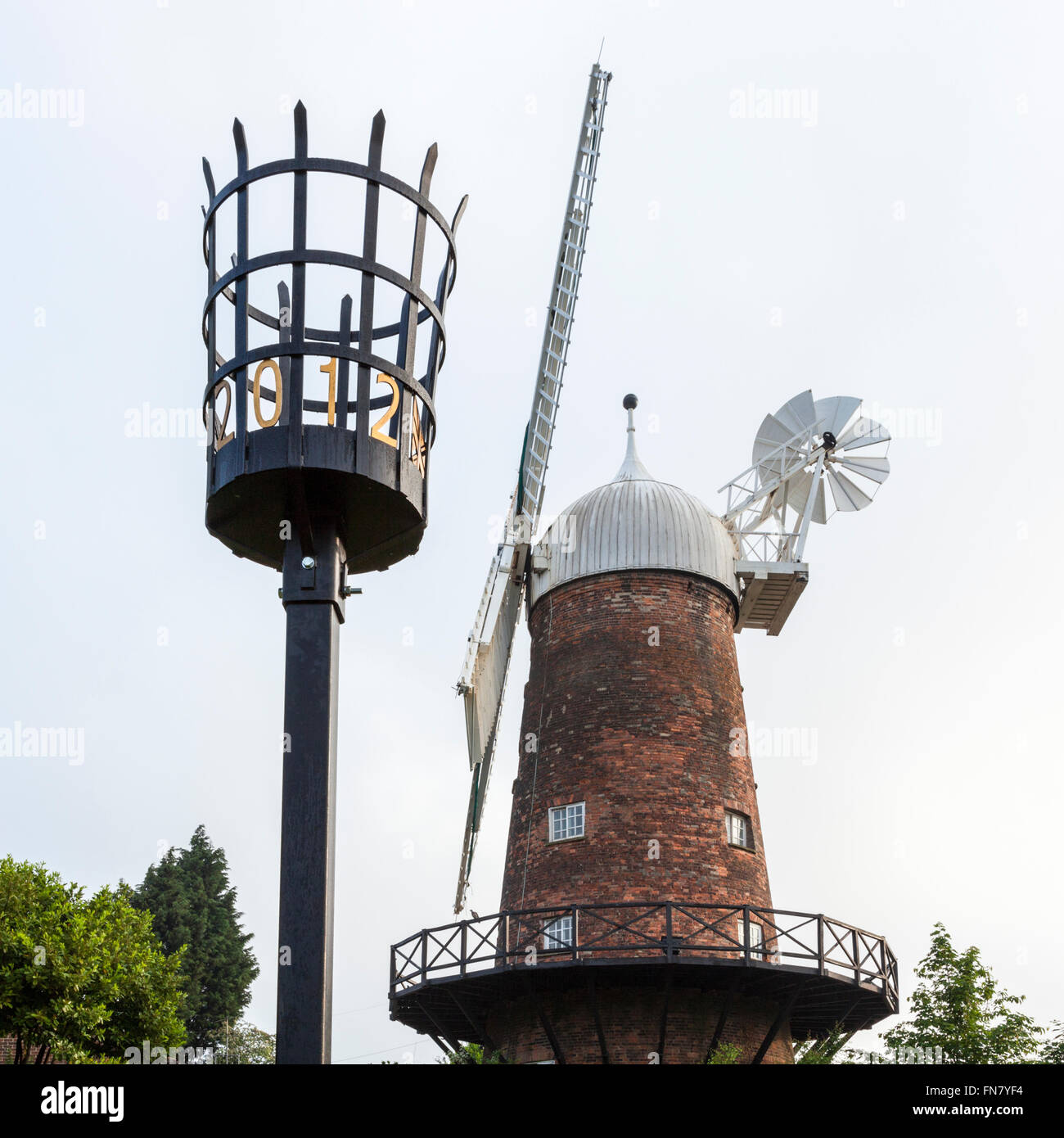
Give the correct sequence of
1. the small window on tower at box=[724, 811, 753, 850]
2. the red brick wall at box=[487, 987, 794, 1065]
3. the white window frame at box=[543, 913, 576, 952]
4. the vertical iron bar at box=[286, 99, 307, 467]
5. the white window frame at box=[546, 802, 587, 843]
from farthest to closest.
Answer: the small window on tower at box=[724, 811, 753, 850]
the white window frame at box=[546, 802, 587, 843]
the white window frame at box=[543, 913, 576, 952]
the red brick wall at box=[487, 987, 794, 1065]
the vertical iron bar at box=[286, 99, 307, 467]

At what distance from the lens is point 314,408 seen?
1172 cm

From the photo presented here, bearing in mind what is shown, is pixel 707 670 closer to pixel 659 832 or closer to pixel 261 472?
pixel 659 832

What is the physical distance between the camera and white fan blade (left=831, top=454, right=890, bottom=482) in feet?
91.9

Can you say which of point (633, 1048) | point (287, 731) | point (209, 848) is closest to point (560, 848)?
point (633, 1048)

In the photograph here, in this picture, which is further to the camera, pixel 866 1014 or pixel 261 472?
pixel 866 1014

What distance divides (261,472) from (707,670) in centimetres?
1526

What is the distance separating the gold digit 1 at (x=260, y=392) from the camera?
11.5 metres

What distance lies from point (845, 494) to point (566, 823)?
9259mm

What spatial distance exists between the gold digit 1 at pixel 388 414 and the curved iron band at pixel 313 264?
76 cm

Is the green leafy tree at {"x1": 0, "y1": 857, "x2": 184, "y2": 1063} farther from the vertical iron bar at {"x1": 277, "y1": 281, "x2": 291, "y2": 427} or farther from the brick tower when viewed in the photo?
the vertical iron bar at {"x1": 277, "y1": 281, "x2": 291, "y2": 427}

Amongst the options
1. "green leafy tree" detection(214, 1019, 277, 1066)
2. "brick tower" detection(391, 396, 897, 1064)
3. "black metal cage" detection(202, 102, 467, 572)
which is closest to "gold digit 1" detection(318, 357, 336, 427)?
"black metal cage" detection(202, 102, 467, 572)

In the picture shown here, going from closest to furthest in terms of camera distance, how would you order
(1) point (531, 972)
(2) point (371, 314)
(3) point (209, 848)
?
(2) point (371, 314), (1) point (531, 972), (3) point (209, 848)

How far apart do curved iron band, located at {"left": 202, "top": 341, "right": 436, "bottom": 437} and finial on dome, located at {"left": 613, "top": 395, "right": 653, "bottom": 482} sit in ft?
51.5
